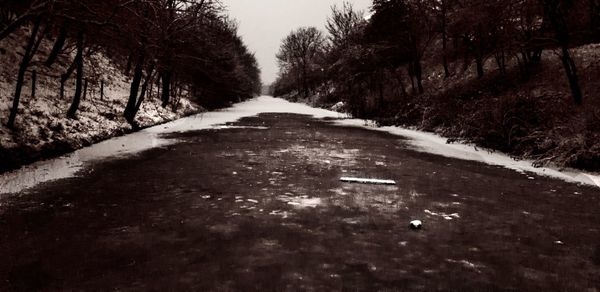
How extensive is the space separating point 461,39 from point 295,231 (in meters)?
29.4

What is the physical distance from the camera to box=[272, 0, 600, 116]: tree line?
1678 centimetres

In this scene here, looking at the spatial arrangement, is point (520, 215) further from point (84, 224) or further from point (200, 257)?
point (84, 224)

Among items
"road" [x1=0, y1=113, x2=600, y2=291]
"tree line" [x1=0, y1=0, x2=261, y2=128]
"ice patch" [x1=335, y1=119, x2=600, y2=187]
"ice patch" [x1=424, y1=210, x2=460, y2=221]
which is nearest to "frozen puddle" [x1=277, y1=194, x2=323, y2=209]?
"road" [x1=0, y1=113, x2=600, y2=291]

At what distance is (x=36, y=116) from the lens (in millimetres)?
13344

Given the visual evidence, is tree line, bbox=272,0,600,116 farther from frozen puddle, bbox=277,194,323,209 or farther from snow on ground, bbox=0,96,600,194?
frozen puddle, bbox=277,194,323,209

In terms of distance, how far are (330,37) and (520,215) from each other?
1629 inches

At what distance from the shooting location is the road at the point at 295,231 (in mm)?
4500

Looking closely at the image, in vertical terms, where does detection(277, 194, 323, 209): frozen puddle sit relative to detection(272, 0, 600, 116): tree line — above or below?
below

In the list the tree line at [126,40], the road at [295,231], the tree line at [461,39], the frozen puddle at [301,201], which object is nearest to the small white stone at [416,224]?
the road at [295,231]

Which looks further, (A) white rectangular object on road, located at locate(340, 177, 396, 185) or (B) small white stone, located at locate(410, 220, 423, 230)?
(A) white rectangular object on road, located at locate(340, 177, 396, 185)

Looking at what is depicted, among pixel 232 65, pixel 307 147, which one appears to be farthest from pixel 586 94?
pixel 232 65

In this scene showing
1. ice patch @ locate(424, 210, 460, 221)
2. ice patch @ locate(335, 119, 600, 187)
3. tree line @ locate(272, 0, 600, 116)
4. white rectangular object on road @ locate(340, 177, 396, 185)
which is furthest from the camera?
tree line @ locate(272, 0, 600, 116)

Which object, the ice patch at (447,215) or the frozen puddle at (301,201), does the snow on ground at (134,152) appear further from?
the frozen puddle at (301,201)

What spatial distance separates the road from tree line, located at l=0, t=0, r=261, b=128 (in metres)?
3.35
